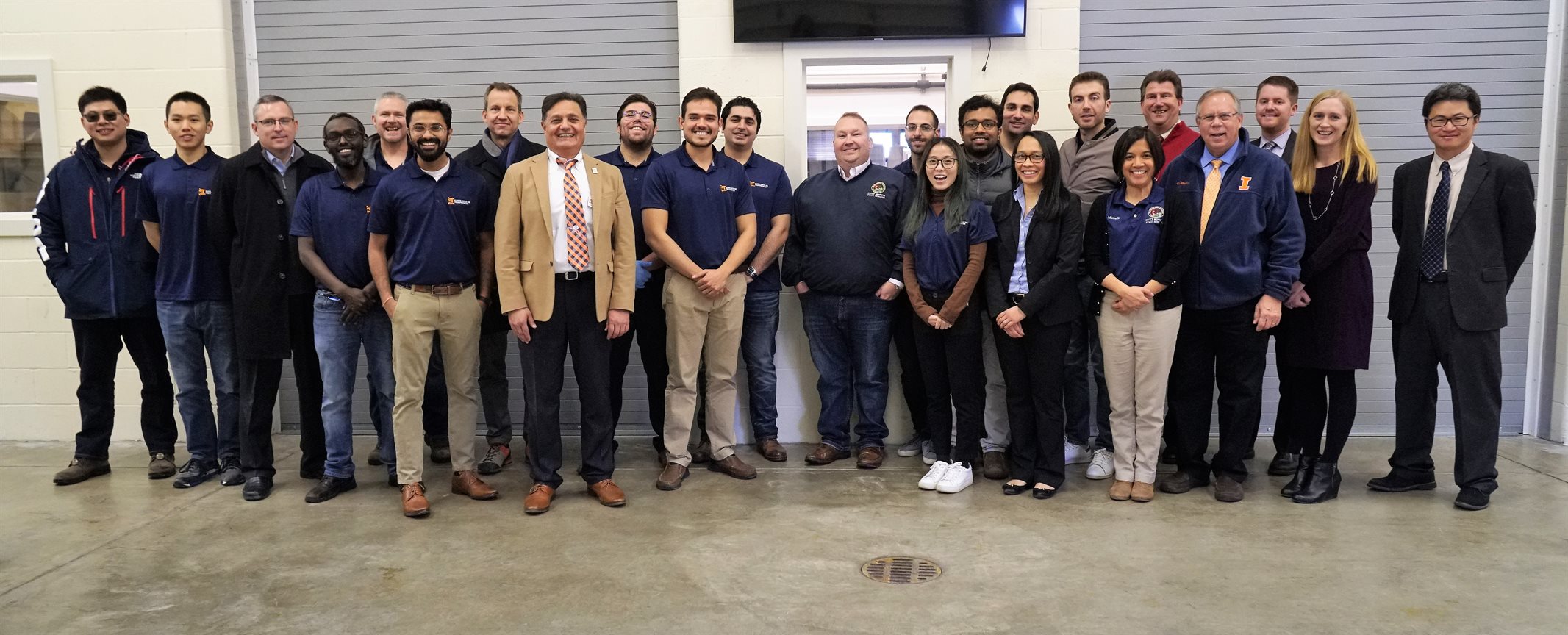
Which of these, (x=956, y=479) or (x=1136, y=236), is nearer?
(x=1136, y=236)

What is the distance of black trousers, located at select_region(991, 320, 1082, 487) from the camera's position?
4480 millimetres

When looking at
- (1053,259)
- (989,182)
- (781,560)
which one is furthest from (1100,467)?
(781,560)

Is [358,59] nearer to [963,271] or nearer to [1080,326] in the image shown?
[963,271]

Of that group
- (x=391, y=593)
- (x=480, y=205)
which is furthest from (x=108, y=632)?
(x=480, y=205)

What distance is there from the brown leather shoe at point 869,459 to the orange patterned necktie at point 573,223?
1736 millimetres

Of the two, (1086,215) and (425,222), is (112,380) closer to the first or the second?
(425,222)

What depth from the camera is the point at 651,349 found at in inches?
203

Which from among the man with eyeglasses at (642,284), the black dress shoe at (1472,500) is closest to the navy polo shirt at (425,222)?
the man with eyeglasses at (642,284)

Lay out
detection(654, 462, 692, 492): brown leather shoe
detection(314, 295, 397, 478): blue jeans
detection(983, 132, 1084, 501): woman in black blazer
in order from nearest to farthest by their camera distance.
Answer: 1. detection(983, 132, 1084, 501): woman in black blazer
2. detection(314, 295, 397, 478): blue jeans
3. detection(654, 462, 692, 492): brown leather shoe

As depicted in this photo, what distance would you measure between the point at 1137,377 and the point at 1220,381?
1.35 ft

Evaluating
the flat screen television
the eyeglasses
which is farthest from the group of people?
the flat screen television

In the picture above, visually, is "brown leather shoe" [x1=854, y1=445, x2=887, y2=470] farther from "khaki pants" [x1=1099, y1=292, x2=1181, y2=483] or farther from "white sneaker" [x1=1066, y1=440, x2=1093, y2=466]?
"khaki pants" [x1=1099, y1=292, x2=1181, y2=483]

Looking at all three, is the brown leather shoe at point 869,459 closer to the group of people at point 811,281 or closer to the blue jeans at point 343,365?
the group of people at point 811,281

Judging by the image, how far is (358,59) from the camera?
5836mm
